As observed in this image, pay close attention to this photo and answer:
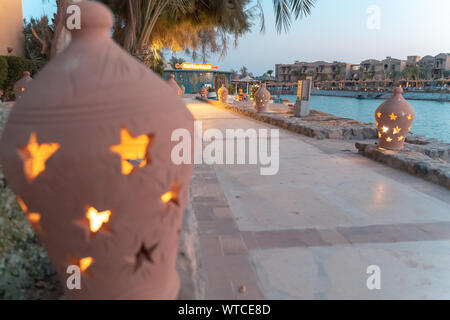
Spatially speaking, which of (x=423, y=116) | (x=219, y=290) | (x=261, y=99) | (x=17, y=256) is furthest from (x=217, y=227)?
(x=423, y=116)

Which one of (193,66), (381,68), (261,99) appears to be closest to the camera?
(261,99)

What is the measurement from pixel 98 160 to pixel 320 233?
83.6 inches

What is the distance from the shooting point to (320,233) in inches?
105

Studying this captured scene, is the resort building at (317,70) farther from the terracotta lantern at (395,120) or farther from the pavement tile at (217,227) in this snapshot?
the pavement tile at (217,227)

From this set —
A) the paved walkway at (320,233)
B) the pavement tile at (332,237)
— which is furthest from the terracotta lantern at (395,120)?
the pavement tile at (332,237)

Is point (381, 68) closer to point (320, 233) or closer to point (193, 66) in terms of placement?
point (193, 66)

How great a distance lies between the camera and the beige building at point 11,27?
943 centimetres

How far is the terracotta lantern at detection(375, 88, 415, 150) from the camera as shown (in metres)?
5.32

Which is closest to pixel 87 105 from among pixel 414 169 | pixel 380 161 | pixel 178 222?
pixel 178 222

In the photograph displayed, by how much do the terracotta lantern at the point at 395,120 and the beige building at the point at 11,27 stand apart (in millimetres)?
10492

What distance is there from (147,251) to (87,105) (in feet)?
2.18

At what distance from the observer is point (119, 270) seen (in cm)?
130
